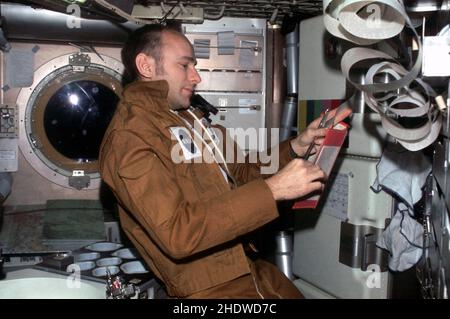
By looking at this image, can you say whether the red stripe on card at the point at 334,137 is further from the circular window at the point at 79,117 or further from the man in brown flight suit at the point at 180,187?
the circular window at the point at 79,117

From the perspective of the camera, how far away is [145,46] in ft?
7.25

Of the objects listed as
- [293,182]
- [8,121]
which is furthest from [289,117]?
[8,121]

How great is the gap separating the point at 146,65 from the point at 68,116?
1742 mm

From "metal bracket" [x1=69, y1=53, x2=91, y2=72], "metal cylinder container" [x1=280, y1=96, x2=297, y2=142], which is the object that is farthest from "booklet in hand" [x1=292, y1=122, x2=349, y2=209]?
"metal bracket" [x1=69, y1=53, x2=91, y2=72]

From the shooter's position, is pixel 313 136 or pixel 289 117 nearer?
pixel 313 136

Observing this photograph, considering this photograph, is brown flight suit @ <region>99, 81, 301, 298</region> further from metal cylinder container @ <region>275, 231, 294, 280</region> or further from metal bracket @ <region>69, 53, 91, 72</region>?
metal bracket @ <region>69, 53, 91, 72</region>

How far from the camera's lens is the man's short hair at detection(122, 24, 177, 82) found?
218 cm

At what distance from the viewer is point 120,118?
1848 mm

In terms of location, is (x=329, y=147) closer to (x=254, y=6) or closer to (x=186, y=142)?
(x=186, y=142)

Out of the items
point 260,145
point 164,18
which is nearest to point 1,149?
point 164,18

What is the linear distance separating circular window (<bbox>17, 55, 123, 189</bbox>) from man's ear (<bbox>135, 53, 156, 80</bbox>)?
158cm

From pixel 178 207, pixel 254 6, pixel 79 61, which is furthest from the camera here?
pixel 79 61

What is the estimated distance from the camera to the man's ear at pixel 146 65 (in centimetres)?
218
